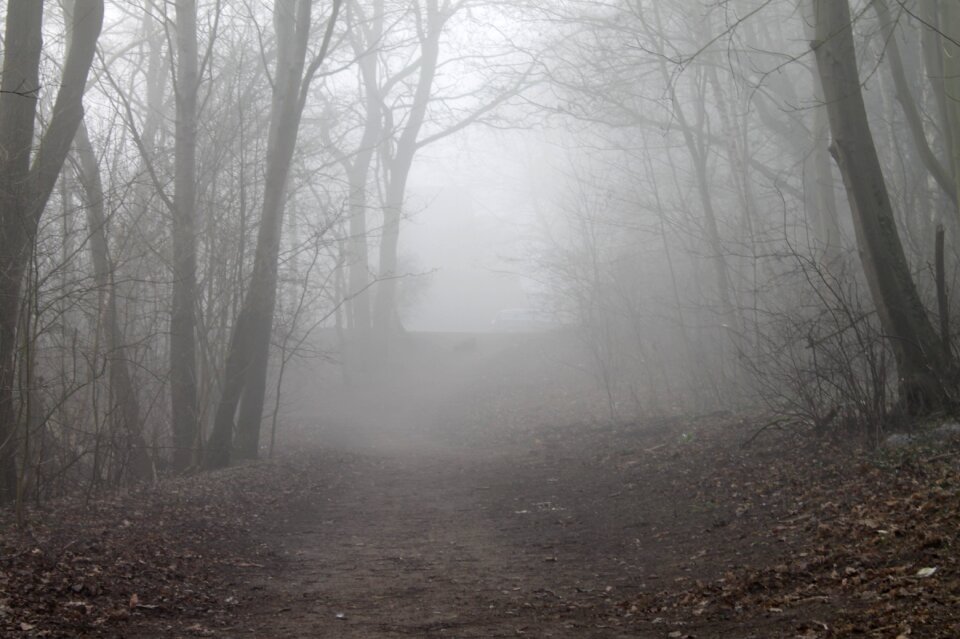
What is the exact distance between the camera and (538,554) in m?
7.79

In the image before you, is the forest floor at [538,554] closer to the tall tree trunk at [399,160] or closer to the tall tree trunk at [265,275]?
the tall tree trunk at [265,275]

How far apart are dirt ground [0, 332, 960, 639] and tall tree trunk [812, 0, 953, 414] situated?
1.13 m

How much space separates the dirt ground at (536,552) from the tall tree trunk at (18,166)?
4.29 feet

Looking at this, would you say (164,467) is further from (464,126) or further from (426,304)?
(426,304)

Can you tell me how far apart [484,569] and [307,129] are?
913 inches

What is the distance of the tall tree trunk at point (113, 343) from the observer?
1044 centimetres

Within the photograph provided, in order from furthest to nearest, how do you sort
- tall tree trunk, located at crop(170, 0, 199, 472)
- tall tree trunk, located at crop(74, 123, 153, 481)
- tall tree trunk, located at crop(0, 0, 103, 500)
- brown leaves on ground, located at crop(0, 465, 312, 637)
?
tall tree trunk, located at crop(170, 0, 199, 472), tall tree trunk, located at crop(74, 123, 153, 481), tall tree trunk, located at crop(0, 0, 103, 500), brown leaves on ground, located at crop(0, 465, 312, 637)

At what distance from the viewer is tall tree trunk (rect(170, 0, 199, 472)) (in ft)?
42.4

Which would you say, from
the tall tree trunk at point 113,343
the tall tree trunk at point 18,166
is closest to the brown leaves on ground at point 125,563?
the tall tree trunk at point 18,166

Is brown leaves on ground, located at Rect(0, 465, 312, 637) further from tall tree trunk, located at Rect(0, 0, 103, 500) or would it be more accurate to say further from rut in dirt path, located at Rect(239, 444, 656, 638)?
tall tree trunk, located at Rect(0, 0, 103, 500)

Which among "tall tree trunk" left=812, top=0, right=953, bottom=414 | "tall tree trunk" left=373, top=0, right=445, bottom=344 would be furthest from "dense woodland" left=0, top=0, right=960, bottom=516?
"tall tree trunk" left=373, top=0, right=445, bottom=344

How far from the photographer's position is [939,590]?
445 cm

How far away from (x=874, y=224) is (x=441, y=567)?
5.85 metres

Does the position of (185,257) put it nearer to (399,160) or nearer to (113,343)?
(113,343)
